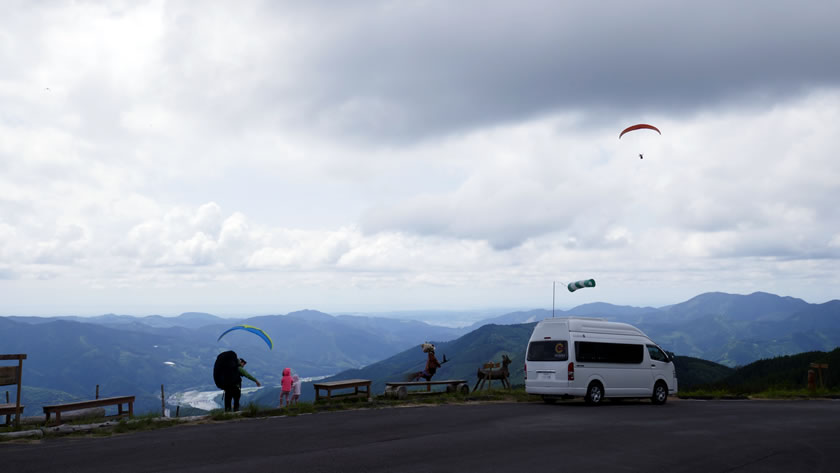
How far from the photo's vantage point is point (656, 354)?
23.3 metres

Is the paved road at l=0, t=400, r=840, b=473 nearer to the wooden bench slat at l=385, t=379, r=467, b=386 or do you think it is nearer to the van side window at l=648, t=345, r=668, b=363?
A: the van side window at l=648, t=345, r=668, b=363

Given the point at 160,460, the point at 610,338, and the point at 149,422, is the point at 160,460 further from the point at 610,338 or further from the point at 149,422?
the point at 610,338

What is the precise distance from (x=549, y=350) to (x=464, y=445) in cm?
1007

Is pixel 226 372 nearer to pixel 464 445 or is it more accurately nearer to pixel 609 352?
pixel 464 445

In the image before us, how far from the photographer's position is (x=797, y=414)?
1928 cm

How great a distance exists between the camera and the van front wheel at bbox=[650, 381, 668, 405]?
23172 mm

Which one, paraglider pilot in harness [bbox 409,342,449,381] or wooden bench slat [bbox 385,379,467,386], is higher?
paraglider pilot in harness [bbox 409,342,449,381]

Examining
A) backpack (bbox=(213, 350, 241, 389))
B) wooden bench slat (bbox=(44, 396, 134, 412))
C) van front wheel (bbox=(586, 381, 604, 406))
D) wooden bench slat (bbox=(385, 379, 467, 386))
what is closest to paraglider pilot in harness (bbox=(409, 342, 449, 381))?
wooden bench slat (bbox=(385, 379, 467, 386))

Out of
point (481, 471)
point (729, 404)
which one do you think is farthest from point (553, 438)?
point (729, 404)

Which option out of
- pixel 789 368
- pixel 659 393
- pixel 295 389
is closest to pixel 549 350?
pixel 659 393

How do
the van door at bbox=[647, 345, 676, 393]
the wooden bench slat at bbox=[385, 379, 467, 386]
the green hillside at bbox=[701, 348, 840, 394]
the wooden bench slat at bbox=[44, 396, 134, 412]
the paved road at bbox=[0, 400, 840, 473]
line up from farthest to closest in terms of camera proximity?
the green hillside at bbox=[701, 348, 840, 394]
the wooden bench slat at bbox=[385, 379, 467, 386]
the van door at bbox=[647, 345, 676, 393]
the wooden bench slat at bbox=[44, 396, 134, 412]
the paved road at bbox=[0, 400, 840, 473]

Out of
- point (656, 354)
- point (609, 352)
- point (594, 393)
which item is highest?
point (609, 352)

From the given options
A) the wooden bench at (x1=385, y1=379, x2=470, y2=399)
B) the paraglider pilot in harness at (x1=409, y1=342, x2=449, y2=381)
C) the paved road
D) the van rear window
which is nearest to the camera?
the paved road

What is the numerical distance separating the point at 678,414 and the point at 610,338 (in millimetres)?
3914
